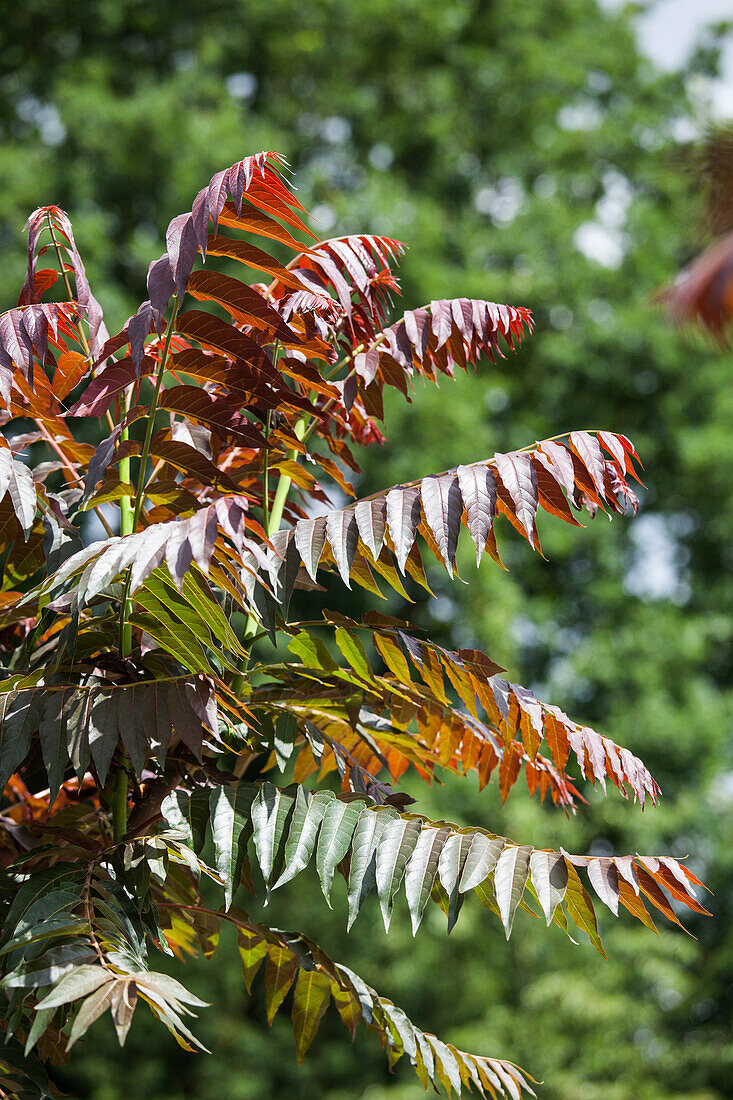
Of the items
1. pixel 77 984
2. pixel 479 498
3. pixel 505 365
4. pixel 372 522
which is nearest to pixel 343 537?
pixel 372 522

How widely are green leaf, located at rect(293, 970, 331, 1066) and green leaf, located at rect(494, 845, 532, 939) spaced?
34 cm

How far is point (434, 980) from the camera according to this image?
5.36 metres

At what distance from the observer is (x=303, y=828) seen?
1.16 meters

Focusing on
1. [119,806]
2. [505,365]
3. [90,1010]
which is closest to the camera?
[90,1010]

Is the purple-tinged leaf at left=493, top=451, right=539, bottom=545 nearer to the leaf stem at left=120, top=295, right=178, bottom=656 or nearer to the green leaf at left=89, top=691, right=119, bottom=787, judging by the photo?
the leaf stem at left=120, top=295, right=178, bottom=656

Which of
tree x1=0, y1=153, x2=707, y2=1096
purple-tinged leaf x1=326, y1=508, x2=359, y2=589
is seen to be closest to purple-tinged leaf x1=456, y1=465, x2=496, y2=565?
tree x1=0, y1=153, x2=707, y2=1096

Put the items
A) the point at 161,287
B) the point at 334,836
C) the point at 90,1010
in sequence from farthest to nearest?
1. the point at 334,836
2. the point at 161,287
3. the point at 90,1010

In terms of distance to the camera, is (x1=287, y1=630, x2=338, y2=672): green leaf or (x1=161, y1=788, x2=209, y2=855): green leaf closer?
(x1=161, y1=788, x2=209, y2=855): green leaf

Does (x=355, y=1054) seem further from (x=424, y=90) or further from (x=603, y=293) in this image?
(x=424, y=90)

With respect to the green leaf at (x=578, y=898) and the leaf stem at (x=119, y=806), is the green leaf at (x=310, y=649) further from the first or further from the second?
the green leaf at (x=578, y=898)

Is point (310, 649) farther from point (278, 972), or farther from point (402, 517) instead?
point (278, 972)

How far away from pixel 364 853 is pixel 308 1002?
32 cm

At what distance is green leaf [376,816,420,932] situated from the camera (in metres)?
1.12

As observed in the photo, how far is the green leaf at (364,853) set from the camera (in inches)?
44.1
